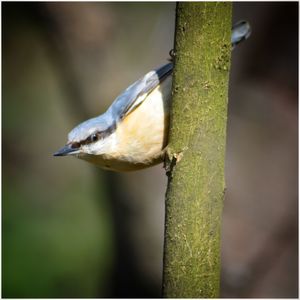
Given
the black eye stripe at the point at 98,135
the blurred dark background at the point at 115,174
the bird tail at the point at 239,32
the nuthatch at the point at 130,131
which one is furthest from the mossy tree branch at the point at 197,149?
the blurred dark background at the point at 115,174

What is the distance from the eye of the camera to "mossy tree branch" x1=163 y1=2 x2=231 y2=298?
1779 mm

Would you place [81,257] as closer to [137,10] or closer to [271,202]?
[271,202]

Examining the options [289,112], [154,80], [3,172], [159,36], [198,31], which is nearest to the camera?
[198,31]

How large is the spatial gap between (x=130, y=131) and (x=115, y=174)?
292 centimetres

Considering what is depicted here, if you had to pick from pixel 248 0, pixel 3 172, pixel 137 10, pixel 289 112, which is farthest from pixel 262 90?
pixel 3 172

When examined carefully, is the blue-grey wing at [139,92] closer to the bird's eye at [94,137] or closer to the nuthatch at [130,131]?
the nuthatch at [130,131]

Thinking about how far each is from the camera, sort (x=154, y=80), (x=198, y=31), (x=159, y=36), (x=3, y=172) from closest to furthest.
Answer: (x=198, y=31)
(x=154, y=80)
(x=159, y=36)
(x=3, y=172)

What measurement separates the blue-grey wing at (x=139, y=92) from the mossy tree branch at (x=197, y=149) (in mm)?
782

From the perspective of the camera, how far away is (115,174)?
217 inches

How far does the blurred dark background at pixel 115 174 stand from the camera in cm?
435

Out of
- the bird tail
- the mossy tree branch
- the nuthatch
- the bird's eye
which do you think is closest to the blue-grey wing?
the nuthatch

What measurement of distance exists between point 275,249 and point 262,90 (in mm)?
1344

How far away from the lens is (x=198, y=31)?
1.77 meters

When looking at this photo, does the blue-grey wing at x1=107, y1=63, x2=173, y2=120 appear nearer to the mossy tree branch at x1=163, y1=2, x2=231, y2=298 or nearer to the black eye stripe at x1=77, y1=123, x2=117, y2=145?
the black eye stripe at x1=77, y1=123, x2=117, y2=145
